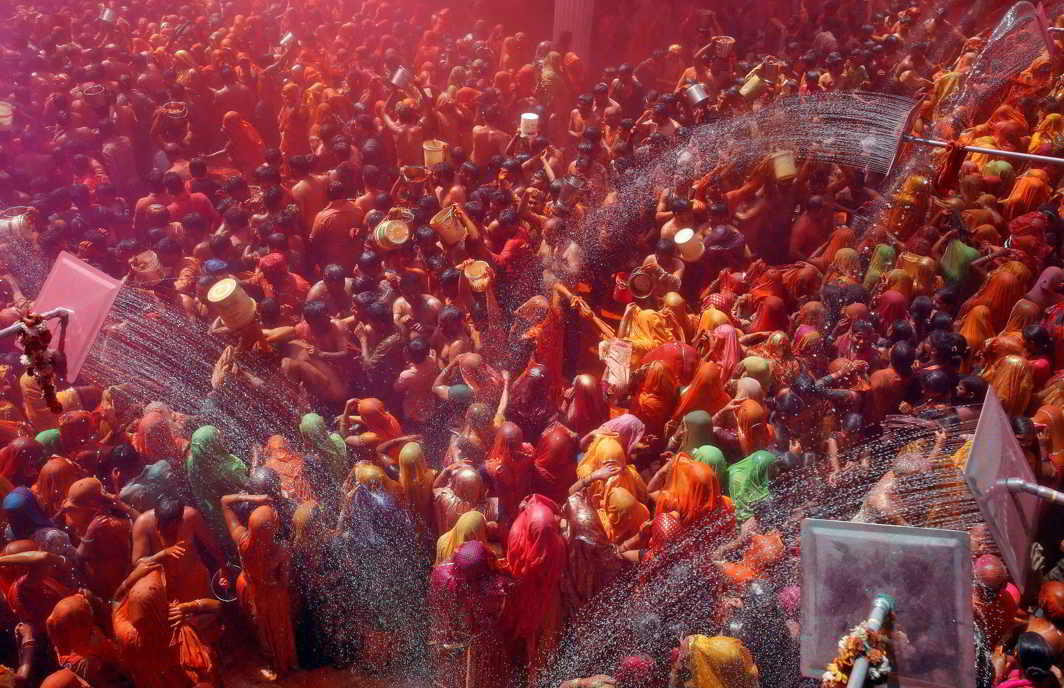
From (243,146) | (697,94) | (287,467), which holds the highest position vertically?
(697,94)

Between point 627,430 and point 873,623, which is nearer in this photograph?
point 873,623

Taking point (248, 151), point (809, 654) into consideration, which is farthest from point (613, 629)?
point (248, 151)

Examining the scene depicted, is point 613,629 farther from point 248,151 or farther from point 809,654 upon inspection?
point 248,151

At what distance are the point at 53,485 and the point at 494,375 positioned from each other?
3185 millimetres

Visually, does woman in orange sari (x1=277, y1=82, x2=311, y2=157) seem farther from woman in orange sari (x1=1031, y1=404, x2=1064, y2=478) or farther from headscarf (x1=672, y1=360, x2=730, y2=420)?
woman in orange sari (x1=1031, y1=404, x2=1064, y2=478)

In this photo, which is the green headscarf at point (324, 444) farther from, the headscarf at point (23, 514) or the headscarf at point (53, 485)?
the headscarf at point (23, 514)

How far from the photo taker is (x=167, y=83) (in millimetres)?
11156

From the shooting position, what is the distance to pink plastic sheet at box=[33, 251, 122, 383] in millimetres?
4410

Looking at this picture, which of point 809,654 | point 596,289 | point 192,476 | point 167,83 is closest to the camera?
point 809,654

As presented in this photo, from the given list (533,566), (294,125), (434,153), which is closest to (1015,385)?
(533,566)

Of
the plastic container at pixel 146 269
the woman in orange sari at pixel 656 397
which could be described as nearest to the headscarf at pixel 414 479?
the woman in orange sari at pixel 656 397

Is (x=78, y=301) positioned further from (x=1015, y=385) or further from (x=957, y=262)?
(x=957, y=262)

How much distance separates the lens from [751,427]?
5.89m

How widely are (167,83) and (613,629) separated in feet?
32.8
